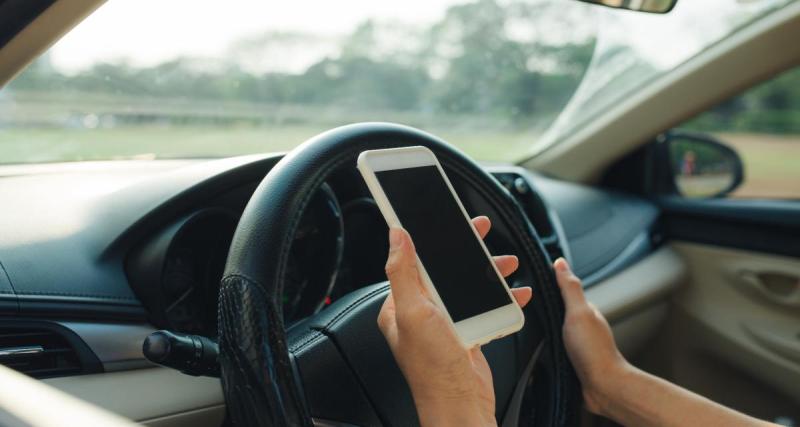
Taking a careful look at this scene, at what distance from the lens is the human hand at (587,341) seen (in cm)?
154

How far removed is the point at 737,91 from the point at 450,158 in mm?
1694

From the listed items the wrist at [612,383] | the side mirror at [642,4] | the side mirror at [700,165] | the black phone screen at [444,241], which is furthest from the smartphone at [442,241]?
the side mirror at [700,165]

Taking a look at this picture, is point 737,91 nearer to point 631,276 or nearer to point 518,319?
point 631,276

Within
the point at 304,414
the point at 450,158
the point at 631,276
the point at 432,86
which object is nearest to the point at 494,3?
the point at 432,86

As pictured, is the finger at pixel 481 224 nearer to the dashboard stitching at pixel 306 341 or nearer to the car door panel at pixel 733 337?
the dashboard stitching at pixel 306 341

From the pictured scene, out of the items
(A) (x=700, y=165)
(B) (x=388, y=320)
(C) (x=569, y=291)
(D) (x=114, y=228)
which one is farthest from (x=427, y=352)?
(A) (x=700, y=165)

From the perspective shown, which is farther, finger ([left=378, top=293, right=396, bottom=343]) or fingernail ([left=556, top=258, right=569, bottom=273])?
fingernail ([left=556, top=258, right=569, bottom=273])

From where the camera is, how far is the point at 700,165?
3160 millimetres

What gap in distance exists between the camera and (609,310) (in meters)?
2.48

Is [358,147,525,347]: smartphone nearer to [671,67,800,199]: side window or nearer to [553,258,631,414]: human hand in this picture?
[553,258,631,414]: human hand

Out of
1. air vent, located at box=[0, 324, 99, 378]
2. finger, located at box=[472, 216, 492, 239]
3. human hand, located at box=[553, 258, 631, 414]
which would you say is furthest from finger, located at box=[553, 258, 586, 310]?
air vent, located at box=[0, 324, 99, 378]

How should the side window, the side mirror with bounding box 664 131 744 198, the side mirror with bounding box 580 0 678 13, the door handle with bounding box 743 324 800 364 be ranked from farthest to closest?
the side mirror with bounding box 664 131 744 198, the side window, the door handle with bounding box 743 324 800 364, the side mirror with bounding box 580 0 678 13

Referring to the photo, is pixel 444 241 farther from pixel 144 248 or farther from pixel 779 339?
pixel 779 339

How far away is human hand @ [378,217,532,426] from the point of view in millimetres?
1021
